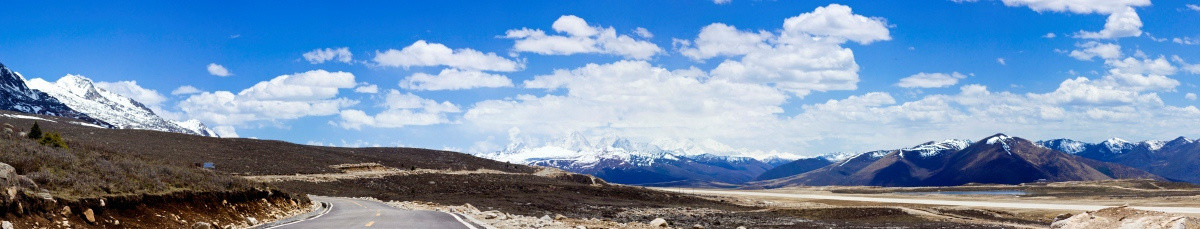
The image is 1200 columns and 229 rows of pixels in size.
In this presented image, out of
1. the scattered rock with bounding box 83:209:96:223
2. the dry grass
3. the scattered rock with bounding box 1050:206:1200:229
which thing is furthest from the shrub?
the scattered rock with bounding box 1050:206:1200:229

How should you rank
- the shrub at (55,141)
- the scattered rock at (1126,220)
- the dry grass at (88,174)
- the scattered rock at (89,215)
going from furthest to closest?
the shrub at (55,141) < the dry grass at (88,174) < the scattered rock at (89,215) < the scattered rock at (1126,220)

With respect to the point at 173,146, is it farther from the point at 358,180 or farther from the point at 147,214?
the point at 147,214

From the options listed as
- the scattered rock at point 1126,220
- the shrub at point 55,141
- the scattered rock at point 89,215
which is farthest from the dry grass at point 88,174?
the scattered rock at point 1126,220

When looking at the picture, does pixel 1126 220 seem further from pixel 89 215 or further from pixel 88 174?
pixel 88 174

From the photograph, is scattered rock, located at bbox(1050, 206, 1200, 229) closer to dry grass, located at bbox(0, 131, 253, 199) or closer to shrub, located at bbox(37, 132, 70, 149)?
dry grass, located at bbox(0, 131, 253, 199)

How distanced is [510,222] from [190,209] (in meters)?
9.84

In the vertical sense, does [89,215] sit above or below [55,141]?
below

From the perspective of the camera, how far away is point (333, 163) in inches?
3962

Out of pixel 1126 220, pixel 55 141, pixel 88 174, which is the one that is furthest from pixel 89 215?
pixel 55 141

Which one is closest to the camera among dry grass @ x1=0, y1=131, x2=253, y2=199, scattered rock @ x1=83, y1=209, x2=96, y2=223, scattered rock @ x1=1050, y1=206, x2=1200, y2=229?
scattered rock @ x1=1050, y1=206, x2=1200, y2=229

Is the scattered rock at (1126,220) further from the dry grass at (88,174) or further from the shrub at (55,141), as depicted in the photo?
the shrub at (55,141)

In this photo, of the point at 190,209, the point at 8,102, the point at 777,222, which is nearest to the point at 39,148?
the point at 190,209

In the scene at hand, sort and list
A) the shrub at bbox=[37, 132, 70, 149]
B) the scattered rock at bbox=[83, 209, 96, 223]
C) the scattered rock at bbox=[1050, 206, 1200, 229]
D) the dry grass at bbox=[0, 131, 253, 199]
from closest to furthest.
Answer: the scattered rock at bbox=[1050, 206, 1200, 229], the scattered rock at bbox=[83, 209, 96, 223], the dry grass at bbox=[0, 131, 253, 199], the shrub at bbox=[37, 132, 70, 149]

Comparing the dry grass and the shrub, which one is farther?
the shrub
